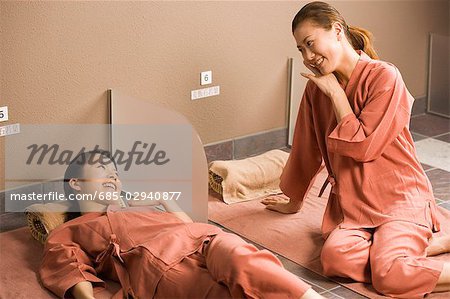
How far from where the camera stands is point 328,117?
3279 mm

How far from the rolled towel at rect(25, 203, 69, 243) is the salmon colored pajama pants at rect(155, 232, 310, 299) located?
0.63 meters

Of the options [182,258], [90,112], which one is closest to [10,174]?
[90,112]

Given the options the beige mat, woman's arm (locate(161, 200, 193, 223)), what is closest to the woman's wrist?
the beige mat

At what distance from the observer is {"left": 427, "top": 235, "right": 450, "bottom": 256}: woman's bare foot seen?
315 cm

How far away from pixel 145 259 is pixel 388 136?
0.94m

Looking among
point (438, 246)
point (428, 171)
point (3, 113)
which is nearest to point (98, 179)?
point (3, 113)

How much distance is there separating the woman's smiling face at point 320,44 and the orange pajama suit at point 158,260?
2.28 feet

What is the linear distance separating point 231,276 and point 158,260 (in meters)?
0.30

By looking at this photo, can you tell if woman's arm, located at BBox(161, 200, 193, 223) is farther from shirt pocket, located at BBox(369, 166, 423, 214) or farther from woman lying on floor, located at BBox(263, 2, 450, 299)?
shirt pocket, located at BBox(369, 166, 423, 214)

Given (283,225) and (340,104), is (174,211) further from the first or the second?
(340,104)

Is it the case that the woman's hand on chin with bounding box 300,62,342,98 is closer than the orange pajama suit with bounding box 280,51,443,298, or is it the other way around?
the orange pajama suit with bounding box 280,51,443,298

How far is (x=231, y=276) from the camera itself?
258cm

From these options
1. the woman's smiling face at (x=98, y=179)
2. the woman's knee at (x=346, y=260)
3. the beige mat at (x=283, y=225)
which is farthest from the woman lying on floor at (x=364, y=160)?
the woman's smiling face at (x=98, y=179)

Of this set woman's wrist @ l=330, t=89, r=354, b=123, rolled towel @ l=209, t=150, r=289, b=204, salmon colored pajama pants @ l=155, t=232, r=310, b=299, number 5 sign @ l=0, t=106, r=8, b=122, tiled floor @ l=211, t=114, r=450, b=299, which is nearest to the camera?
salmon colored pajama pants @ l=155, t=232, r=310, b=299
